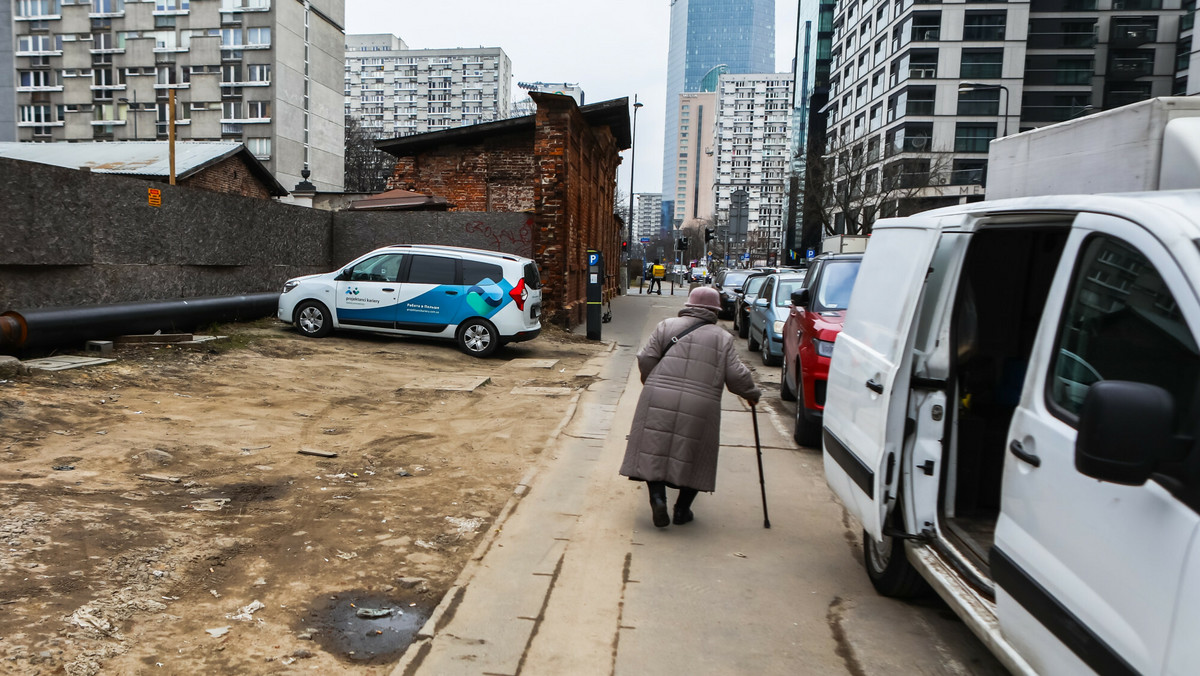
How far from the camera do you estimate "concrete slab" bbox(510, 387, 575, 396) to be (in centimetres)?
1039

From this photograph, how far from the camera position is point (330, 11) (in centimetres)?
8025

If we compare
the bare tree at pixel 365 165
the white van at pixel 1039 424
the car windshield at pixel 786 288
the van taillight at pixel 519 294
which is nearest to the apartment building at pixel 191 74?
the bare tree at pixel 365 165

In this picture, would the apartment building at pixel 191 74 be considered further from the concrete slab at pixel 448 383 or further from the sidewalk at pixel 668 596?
the sidewalk at pixel 668 596

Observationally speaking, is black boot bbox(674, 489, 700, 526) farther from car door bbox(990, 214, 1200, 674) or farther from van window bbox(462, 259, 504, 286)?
van window bbox(462, 259, 504, 286)

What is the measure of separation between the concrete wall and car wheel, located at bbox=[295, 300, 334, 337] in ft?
5.49

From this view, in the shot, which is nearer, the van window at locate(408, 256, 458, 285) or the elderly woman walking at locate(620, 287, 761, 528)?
the elderly woman walking at locate(620, 287, 761, 528)

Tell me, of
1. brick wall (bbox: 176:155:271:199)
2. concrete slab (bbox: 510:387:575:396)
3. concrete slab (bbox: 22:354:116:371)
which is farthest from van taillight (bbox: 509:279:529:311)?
brick wall (bbox: 176:155:271:199)

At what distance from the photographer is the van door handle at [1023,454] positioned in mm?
2654

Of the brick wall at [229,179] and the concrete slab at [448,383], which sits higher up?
the brick wall at [229,179]

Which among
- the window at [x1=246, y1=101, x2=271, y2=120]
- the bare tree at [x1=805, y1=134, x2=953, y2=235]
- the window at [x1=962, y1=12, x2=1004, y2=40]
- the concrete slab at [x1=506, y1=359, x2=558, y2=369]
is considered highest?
the window at [x1=962, y1=12, x2=1004, y2=40]

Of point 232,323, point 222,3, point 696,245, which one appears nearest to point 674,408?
point 232,323

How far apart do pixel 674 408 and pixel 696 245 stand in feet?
334

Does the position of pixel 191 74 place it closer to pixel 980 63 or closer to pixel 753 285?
pixel 980 63

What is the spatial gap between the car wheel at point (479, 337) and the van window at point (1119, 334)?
1107cm
